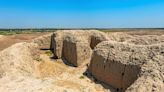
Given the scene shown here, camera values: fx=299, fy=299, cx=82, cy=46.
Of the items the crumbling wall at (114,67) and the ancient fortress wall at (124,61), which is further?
the crumbling wall at (114,67)

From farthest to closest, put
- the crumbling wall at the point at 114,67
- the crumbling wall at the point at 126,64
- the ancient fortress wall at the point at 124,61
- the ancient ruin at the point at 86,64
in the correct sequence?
the crumbling wall at the point at 114,67, the ancient ruin at the point at 86,64, the crumbling wall at the point at 126,64, the ancient fortress wall at the point at 124,61

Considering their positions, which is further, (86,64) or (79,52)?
(79,52)

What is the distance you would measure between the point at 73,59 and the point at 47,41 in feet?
12.4

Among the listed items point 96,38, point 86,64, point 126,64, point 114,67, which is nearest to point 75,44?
point 86,64

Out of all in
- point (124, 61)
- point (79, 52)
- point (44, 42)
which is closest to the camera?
point (124, 61)

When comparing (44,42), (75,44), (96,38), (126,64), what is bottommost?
(44,42)

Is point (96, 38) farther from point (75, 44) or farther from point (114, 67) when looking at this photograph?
point (114, 67)

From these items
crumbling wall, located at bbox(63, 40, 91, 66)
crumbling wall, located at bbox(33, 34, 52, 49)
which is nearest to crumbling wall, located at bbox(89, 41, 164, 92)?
crumbling wall, located at bbox(63, 40, 91, 66)

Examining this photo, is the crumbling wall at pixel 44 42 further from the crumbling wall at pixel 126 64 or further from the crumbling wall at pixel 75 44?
the crumbling wall at pixel 126 64

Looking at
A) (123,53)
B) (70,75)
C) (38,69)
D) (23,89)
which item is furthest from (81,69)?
(23,89)

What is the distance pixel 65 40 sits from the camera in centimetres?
1756

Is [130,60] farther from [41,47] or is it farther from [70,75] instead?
[41,47]

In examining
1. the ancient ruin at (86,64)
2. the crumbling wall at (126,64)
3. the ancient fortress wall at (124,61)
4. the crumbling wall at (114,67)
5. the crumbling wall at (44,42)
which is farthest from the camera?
the crumbling wall at (44,42)

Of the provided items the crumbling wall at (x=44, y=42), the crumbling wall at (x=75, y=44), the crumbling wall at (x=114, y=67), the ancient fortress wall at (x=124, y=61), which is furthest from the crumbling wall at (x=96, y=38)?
the crumbling wall at (x=114, y=67)
